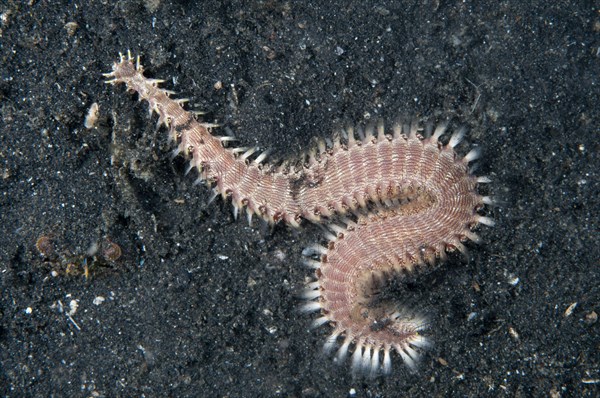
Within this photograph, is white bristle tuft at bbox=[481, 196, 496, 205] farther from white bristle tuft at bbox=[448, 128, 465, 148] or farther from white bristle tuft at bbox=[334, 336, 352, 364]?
white bristle tuft at bbox=[334, 336, 352, 364]

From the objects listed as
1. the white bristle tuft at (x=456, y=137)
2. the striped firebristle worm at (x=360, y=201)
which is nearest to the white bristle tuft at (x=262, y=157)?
the striped firebristle worm at (x=360, y=201)

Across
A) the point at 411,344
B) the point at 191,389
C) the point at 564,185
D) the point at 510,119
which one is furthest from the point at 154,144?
the point at 564,185

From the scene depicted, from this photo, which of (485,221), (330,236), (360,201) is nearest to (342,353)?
(330,236)

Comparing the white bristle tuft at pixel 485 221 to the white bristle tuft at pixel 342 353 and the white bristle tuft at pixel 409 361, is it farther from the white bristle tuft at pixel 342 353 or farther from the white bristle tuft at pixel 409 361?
the white bristle tuft at pixel 342 353

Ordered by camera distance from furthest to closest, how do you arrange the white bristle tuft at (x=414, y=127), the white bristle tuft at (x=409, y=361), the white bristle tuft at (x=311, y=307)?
the white bristle tuft at (x=414, y=127)
the white bristle tuft at (x=311, y=307)
the white bristle tuft at (x=409, y=361)

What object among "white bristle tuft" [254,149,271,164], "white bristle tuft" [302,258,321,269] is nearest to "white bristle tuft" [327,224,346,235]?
"white bristle tuft" [302,258,321,269]
